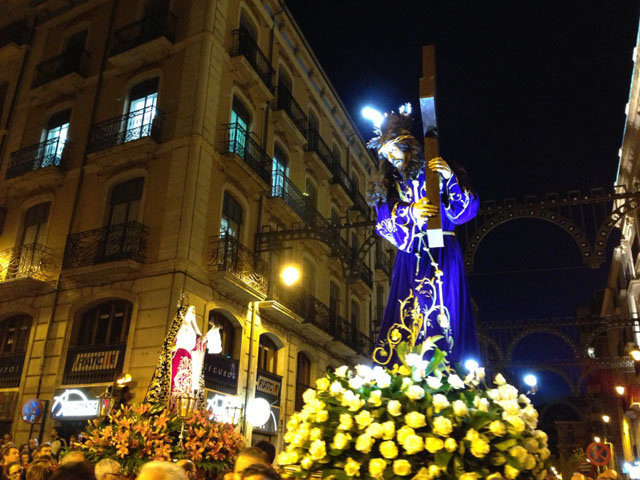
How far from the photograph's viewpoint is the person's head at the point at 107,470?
4.31 m

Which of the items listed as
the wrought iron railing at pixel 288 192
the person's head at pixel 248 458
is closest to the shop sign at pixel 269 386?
the wrought iron railing at pixel 288 192

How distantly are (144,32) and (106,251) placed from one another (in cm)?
680

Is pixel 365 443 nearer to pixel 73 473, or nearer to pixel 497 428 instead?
pixel 497 428

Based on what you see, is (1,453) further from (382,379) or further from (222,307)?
(382,379)

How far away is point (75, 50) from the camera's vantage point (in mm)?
18344

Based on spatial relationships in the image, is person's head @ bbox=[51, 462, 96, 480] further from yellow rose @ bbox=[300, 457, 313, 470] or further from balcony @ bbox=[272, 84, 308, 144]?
balcony @ bbox=[272, 84, 308, 144]

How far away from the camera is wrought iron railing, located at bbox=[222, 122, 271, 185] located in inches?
631

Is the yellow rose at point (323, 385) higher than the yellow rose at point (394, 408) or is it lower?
higher

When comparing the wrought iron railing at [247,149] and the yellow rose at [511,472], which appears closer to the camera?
the yellow rose at [511,472]

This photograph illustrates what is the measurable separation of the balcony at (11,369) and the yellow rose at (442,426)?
48.6 ft

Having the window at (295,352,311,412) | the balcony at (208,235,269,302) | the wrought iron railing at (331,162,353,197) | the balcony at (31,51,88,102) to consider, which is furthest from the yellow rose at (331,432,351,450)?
the wrought iron railing at (331,162,353,197)

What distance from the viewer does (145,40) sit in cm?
1658

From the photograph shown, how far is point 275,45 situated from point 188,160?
314 inches

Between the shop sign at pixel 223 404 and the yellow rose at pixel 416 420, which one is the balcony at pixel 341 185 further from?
the yellow rose at pixel 416 420
